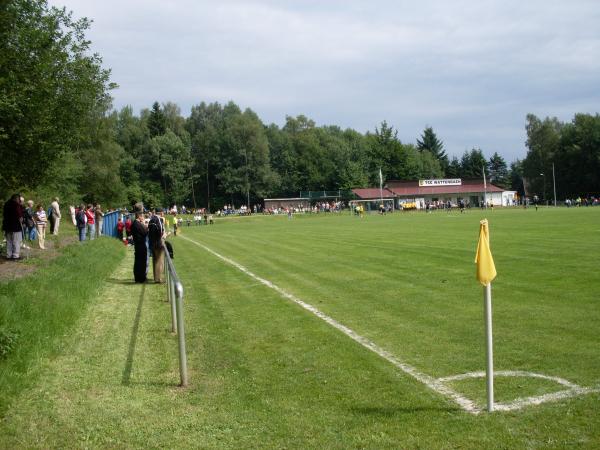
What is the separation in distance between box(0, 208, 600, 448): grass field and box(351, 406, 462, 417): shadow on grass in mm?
12

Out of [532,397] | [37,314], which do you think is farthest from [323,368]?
[37,314]

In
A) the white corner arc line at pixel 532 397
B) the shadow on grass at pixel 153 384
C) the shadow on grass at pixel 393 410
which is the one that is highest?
the white corner arc line at pixel 532 397

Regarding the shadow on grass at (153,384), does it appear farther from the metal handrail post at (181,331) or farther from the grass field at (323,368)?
the metal handrail post at (181,331)

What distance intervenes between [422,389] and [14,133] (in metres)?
19.9

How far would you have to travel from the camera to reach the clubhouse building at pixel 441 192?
105 metres

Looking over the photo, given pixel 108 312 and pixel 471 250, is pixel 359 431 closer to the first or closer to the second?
pixel 108 312

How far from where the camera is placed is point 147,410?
5.70 metres

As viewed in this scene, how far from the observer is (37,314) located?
9.09m

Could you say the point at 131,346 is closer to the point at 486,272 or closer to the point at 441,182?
the point at 486,272

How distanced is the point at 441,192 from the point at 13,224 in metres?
97.0

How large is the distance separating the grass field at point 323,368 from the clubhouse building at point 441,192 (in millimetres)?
92891

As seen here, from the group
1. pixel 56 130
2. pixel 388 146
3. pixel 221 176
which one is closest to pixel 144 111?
pixel 221 176

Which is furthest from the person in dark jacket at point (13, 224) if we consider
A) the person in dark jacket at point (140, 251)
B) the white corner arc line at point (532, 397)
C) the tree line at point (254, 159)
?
the tree line at point (254, 159)

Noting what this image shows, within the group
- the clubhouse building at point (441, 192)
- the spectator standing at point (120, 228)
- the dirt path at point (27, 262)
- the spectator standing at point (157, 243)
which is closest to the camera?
the dirt path at point (27, 262)
